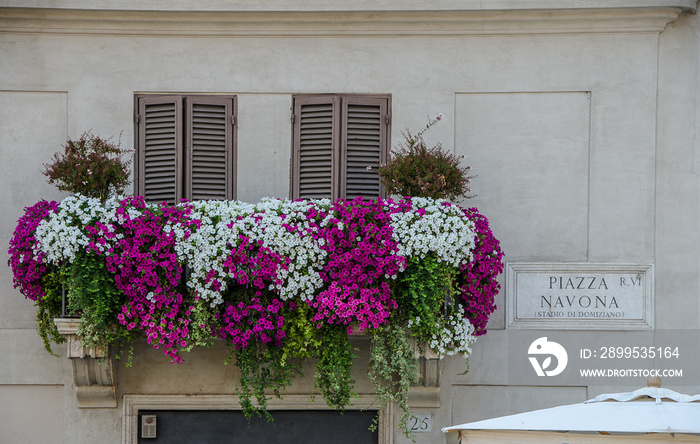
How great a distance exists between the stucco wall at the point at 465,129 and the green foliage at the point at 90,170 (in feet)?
2.07

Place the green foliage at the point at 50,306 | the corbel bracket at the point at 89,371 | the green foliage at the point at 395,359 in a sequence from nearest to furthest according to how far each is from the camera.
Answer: the green foliage at the point at 395,359
the corbel bracket at the point at 89,371
the green foliage at the point at 50,306

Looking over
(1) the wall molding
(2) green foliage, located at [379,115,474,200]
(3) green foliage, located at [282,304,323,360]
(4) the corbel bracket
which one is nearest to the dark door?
(1) the wall molding

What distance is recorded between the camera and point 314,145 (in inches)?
344

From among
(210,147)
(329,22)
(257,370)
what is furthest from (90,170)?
(329,22)

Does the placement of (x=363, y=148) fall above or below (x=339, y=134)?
below

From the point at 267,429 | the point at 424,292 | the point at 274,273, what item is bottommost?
the point at 267,429

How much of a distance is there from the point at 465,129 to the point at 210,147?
2.35 meters

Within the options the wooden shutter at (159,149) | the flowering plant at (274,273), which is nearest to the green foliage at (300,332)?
the flowering plant at (274,273)

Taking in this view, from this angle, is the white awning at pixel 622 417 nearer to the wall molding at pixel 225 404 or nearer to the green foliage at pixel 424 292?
the green foliage at pixel 424 292

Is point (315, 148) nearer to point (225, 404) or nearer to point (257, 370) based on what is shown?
point (257, 370)

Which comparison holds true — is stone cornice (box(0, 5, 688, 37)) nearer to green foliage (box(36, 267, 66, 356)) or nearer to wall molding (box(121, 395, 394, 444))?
green foliage (box(36, 267, 66, 356))

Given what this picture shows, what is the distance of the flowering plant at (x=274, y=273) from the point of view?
7.64 metres

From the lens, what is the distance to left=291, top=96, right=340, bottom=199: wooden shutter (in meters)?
8.68

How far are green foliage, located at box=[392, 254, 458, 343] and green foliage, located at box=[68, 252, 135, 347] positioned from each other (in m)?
2.29
